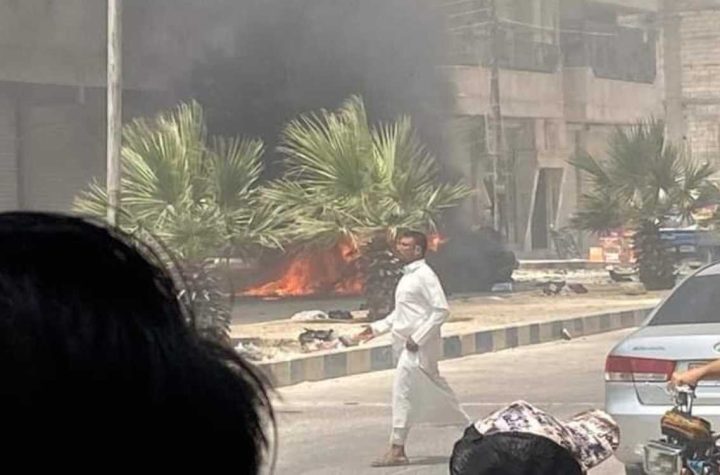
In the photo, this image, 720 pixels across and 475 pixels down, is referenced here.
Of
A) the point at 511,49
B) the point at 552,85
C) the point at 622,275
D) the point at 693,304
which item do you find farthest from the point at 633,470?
the point at 552,85

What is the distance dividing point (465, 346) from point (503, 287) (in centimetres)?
671

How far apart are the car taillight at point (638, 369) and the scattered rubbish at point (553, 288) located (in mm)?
12397

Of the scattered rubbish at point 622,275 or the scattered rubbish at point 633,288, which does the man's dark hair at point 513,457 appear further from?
the scattered rubbish at point 622,275

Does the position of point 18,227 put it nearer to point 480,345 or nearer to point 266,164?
point 480,345

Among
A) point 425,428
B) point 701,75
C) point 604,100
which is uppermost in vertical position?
point 701,75

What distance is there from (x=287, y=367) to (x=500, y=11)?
62.2ft

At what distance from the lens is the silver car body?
6133mm

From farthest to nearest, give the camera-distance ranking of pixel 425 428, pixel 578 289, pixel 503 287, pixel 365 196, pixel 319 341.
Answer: pixel 503 287 → pixel 578 289 → pixel 365 196 → pixel 319 341 → pixel 425 428

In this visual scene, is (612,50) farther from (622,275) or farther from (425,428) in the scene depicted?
(425,428)

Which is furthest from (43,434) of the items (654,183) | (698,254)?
(698,254)

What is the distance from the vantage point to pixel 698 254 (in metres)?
21.1

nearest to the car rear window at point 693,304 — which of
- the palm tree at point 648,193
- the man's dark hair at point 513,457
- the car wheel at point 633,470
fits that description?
the car wheel at point 633,470

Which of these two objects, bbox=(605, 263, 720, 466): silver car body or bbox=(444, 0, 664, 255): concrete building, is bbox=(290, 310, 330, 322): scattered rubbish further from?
bbox=(444, 0, 664, 255): concrete building

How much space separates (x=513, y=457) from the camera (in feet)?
7.13
